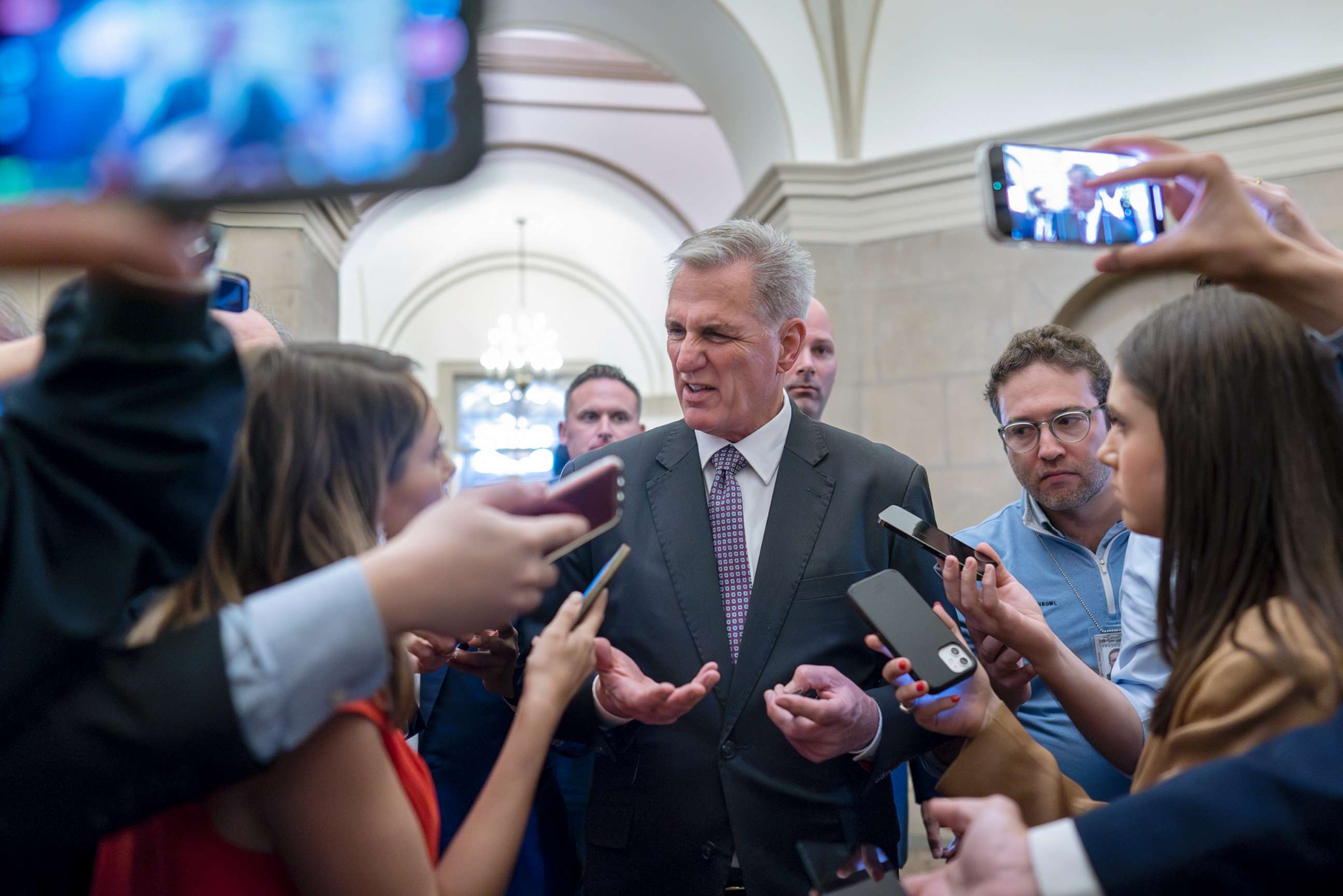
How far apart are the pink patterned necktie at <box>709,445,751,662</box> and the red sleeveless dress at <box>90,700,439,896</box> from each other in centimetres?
107

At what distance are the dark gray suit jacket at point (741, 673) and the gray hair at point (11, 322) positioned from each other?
1.21 m

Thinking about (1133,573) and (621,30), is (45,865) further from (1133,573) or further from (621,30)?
(621,30)

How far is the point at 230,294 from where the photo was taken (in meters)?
2.02

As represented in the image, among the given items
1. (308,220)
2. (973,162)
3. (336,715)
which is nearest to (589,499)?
(336,715)

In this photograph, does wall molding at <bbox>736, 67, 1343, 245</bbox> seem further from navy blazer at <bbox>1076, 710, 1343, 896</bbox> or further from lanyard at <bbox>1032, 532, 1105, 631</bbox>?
navy blazer at <bbox>1076, 710, 1343, 896</bbox>

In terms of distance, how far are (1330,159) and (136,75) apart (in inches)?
253

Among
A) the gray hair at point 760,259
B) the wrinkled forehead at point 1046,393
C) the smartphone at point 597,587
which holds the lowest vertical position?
the smartphone at point 597,587

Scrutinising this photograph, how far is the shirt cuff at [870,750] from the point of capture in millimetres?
2061

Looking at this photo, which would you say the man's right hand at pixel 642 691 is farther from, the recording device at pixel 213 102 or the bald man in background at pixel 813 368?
the bald man in background at pixel 813 368

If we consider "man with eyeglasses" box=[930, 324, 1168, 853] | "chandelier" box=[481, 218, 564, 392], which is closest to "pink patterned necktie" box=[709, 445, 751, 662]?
"man with eyeglasses" box=[930, 324, 1168, 853]

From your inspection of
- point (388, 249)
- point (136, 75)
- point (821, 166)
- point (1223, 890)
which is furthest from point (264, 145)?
point (388, 249)

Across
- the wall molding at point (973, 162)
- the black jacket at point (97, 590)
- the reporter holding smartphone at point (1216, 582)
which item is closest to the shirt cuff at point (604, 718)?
the reporter holding smartphone at point (1216, 582)

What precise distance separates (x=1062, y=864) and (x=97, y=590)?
1.11 metres

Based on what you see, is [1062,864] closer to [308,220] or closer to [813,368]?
[813,368]
